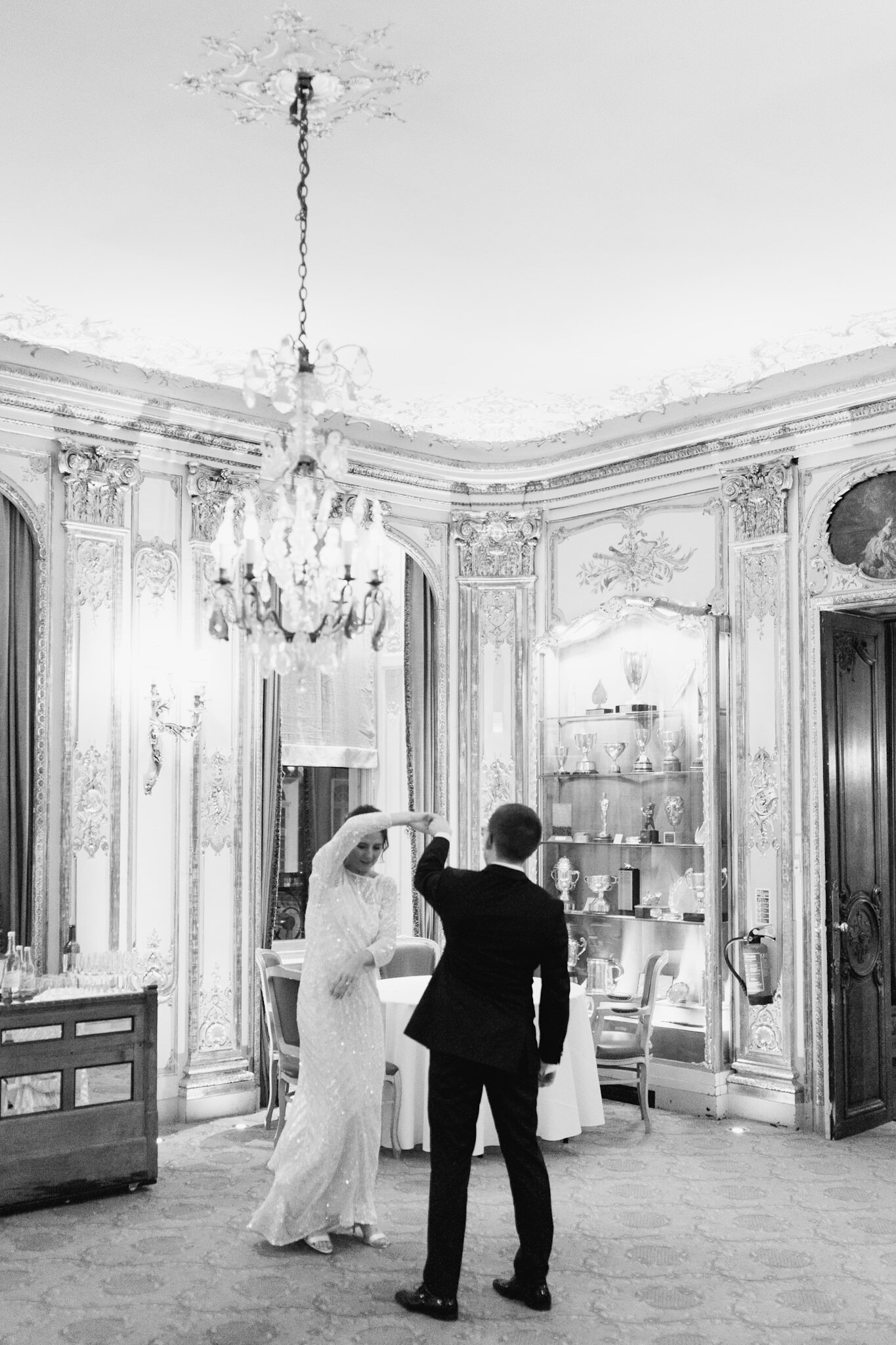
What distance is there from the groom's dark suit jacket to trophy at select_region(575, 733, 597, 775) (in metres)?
3.76

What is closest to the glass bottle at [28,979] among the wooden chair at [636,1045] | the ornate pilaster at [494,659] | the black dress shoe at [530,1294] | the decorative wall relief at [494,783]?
the black dress shoe at [530,1294]

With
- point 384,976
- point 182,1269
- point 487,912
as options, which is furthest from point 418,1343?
point 384,976

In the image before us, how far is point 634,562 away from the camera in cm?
765

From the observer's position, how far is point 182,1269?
14.4 ft

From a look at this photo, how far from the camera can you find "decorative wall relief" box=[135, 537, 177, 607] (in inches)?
268

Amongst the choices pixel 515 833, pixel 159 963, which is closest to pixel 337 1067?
pixel 515 833

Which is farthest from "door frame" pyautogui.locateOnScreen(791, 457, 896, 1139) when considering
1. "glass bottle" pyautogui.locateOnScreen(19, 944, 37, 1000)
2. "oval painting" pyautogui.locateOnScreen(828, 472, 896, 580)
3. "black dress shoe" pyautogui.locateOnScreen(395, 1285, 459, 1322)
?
"glass bottle" pyautogui.locateOnScreen(19, 944, 37, 1000)

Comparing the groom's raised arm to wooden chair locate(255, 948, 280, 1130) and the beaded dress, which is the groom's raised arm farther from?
wooden chair locate(255, 948, 280, 1130)

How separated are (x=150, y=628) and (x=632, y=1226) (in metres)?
3.82

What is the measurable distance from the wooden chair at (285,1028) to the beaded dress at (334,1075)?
1.25 meters

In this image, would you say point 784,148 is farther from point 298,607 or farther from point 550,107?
point 298,607

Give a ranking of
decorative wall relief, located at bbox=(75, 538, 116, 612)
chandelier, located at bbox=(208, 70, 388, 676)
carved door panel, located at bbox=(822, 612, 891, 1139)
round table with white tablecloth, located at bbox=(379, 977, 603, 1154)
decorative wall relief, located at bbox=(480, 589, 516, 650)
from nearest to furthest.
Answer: chandelier, located at bbox=(208, 70, 388, 676) < round table with white tablecloth, located at bbox=(379, 977, 603, 1154) < carved door panel, located at bbox=(822, 612, 891, 1139) < decorative wall relief, located at bbox=(75, 538, 116, 612) < decorative wall relief, located at bbox=(480, 589, 516, 650)

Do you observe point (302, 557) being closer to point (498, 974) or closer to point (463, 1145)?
point (498, 974)

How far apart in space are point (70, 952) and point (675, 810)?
339cm
